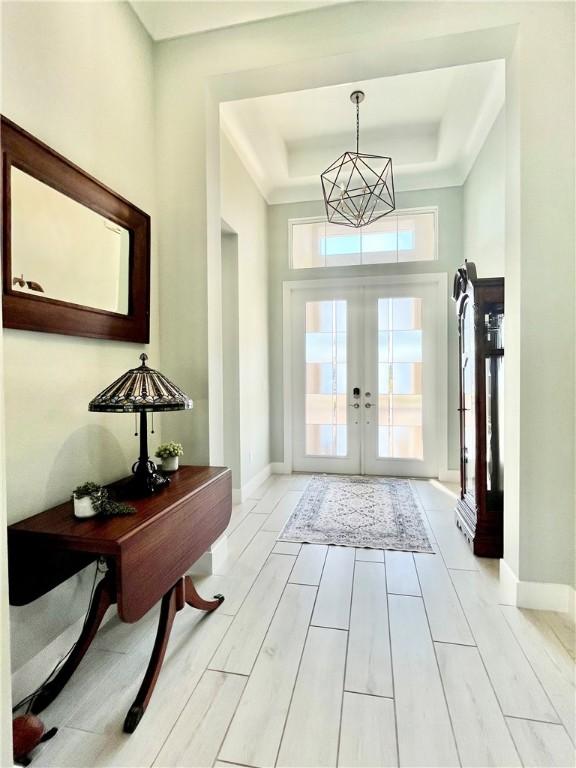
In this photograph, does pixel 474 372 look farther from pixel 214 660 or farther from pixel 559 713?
pixel 214 660

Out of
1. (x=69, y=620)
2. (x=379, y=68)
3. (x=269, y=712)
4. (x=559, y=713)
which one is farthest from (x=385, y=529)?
(x=379, y=68)

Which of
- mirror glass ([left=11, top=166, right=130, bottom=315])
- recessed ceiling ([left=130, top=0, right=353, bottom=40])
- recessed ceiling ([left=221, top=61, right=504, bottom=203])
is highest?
recessed ceiling ([left=221, top=61, right=504, bottom=203])

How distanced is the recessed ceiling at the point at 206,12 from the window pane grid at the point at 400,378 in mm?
2661

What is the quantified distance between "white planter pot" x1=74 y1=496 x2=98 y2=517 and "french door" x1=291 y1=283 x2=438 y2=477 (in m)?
3.16

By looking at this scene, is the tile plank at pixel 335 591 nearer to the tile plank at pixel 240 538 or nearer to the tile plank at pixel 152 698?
the tile plank at pixel 152 698

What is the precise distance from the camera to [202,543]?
167 cm

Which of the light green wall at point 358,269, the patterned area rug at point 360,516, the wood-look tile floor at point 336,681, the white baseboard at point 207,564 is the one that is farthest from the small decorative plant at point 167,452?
the light green wall at point 358,269

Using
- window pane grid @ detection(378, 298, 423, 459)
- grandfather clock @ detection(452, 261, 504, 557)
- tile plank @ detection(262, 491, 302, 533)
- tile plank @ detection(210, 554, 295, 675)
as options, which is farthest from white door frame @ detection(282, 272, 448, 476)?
tile plank @ detection(210, 554, 295, 675)

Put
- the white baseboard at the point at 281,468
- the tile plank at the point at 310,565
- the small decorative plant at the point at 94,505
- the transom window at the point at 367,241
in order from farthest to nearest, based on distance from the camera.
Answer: the white baseboard at the point at 281,468
the transom window at the point at 367,241
the tile plank at the point at 310,565
the small decorative plant at the point at 94,505

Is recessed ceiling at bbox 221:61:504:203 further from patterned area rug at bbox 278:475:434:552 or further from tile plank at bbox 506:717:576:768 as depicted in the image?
tile plank at bbox 506:717:576:768

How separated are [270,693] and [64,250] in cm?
188

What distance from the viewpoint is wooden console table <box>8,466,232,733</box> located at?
121cm

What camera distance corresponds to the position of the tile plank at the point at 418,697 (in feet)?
3.80

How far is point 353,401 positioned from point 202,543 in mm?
2887
